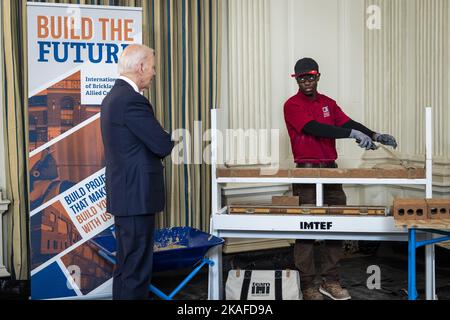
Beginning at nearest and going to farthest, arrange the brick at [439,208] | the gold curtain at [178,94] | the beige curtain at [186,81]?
the brick at [439,208] < the gold curtain at [178,94] < the beige curtain at [186,81]

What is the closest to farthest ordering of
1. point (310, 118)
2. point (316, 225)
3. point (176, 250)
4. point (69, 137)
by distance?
point (176, 250) < point (316, 225) < point (69, 137) < point (310, 118)

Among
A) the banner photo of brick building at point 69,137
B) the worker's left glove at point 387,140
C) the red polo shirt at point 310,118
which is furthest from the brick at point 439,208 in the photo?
the banner photo of brick building at point 69,137

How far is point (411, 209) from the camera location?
7.92 feet

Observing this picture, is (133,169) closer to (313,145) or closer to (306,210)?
(306,210)

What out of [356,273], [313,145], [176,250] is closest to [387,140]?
[313,145]

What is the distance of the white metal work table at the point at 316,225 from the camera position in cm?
262

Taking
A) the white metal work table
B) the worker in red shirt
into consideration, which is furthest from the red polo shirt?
the white metal work table

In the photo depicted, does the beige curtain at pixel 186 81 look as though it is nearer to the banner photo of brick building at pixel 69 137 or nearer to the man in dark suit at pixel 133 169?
the banner photo of brick building at pixel 69 137

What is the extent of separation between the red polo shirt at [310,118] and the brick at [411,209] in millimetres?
782

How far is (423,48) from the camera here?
4.02 meters

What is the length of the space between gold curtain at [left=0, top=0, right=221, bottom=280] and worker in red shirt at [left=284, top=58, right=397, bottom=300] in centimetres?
90

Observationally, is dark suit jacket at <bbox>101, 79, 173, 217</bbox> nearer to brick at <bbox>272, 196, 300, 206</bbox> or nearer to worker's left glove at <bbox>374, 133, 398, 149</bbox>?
brick at <bbox>272, 196, 300, 206</bbox>

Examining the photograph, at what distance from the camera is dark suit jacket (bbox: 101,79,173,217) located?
225 centimetres

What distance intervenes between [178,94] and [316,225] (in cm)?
159
